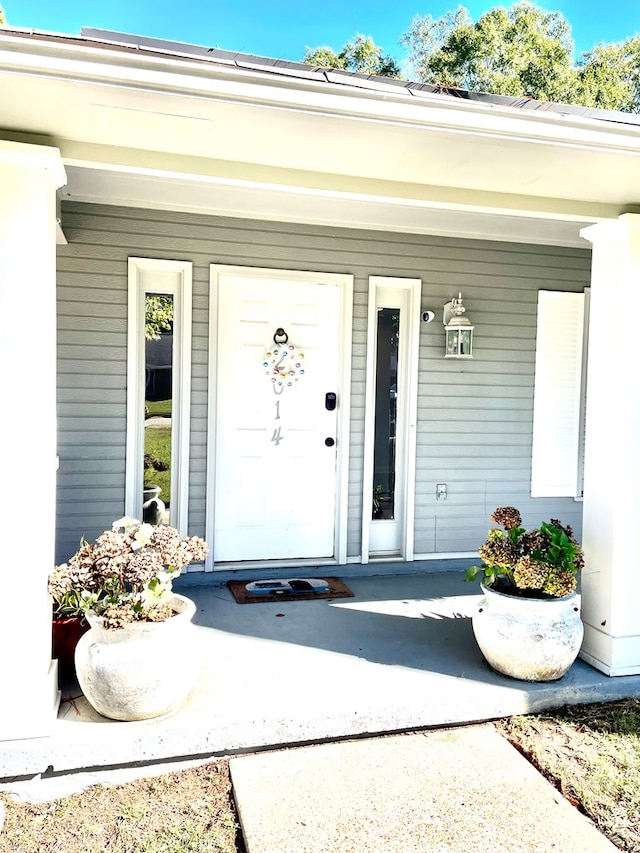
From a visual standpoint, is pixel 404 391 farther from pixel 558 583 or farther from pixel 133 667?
pixel 133 667

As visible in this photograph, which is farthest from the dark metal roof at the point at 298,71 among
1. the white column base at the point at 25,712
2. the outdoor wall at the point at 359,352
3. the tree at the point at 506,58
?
the tree at the point at 506,58

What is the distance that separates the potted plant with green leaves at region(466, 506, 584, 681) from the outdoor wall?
5.53 ft

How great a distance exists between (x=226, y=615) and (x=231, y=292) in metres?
1.98

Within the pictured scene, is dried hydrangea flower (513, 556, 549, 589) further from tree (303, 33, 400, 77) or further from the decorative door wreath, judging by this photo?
tree (303, 33, 400, 77)

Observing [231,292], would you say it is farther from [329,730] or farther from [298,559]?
[329,730]

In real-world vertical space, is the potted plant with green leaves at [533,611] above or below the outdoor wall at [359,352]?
below

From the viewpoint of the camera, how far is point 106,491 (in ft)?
13.5

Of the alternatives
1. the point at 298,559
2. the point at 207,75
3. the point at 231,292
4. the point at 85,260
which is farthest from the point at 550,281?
the point at 207,75

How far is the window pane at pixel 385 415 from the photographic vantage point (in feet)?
15.2

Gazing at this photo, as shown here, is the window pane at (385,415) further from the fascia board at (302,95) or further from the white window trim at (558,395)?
the fascia board at (302,95)

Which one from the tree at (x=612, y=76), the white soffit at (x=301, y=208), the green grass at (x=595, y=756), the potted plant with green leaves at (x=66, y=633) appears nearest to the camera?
the green grass at (x=595, y=756)

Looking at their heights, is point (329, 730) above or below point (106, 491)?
below

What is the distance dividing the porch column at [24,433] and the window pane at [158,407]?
1.77 metres

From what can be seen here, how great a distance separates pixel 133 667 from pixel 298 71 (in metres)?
2.16
